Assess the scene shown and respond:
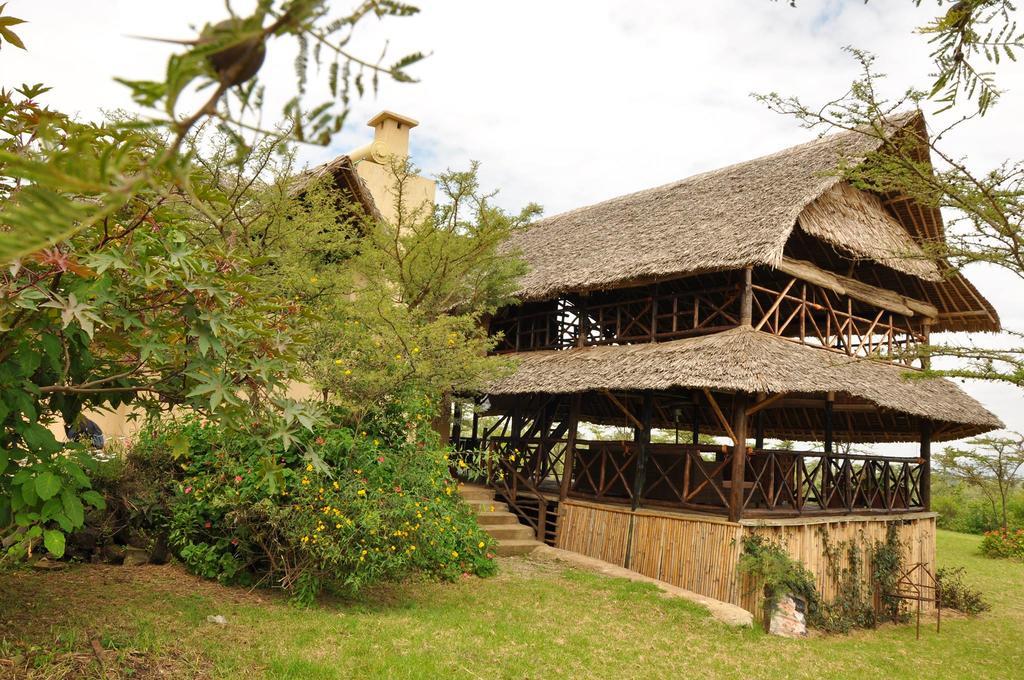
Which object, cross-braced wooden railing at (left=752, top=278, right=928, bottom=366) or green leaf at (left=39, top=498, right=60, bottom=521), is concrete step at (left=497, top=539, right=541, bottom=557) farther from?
green leaf at (left=39, top=498, right=60, bottom=521)

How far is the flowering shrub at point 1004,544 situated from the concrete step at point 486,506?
13879 millimetres

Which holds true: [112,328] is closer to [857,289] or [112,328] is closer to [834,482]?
[834,482]

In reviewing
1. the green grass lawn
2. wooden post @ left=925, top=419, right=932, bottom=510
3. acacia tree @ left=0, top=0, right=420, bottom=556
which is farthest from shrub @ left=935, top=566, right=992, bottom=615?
acacia tree @ left=0, top=0, right=420, bottom=556

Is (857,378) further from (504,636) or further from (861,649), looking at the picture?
(504,636)

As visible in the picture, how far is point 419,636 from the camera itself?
17.9 feet

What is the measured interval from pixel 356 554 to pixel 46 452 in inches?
109

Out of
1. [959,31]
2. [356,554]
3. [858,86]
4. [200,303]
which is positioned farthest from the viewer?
[858,86]

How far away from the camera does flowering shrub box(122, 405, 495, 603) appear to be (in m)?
5.68

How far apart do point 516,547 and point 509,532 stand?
35 cm

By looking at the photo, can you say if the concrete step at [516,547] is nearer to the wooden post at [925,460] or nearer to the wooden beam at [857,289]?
the wooden beam at [857,289]

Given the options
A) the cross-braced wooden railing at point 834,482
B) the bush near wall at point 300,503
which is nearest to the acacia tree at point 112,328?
the bush near wall at point 300,503

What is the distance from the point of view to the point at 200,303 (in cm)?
307

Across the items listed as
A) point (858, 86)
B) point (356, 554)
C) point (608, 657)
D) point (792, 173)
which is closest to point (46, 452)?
point (356, 554)

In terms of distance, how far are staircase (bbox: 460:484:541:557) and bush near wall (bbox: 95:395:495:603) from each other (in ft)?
10.2
